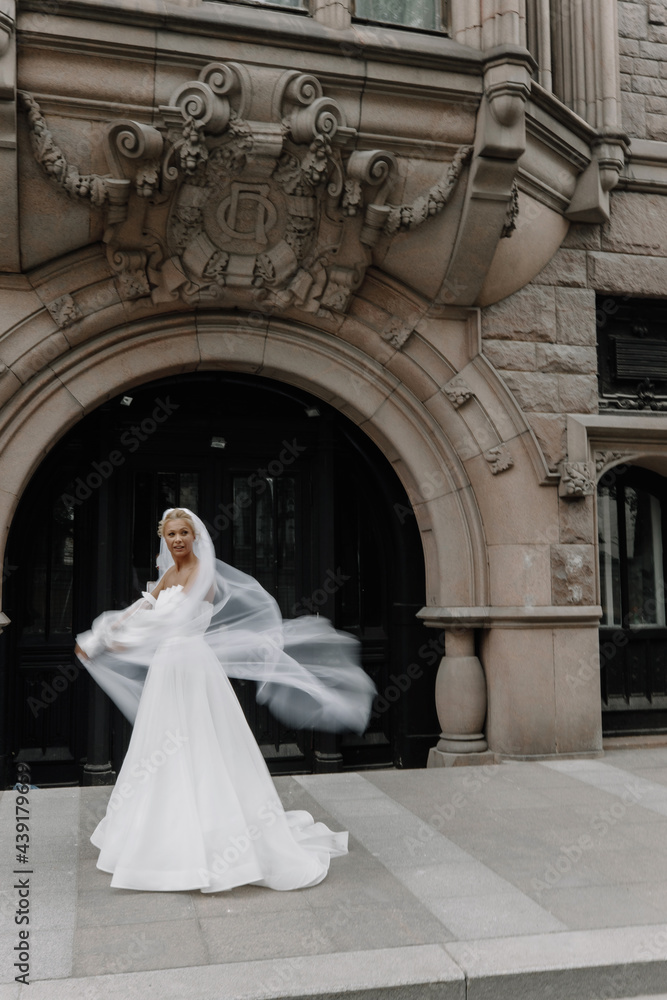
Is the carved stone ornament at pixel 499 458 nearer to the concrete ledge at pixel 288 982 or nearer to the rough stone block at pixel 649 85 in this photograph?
the rough stone block at pixel 649 85

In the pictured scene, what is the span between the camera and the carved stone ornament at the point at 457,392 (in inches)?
316

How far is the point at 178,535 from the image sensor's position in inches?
204

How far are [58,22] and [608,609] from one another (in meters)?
7.06

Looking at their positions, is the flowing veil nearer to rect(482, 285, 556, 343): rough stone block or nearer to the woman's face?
the woman's face

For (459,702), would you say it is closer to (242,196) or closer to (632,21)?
(242,196)

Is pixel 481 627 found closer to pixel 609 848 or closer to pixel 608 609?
pixel 608 609

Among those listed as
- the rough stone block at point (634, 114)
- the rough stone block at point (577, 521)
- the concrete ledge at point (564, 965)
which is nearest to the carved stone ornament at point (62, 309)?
the rough stone block at point (577, 521)

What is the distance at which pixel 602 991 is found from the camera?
395cm

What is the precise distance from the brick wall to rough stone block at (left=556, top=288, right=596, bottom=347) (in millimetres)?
1790

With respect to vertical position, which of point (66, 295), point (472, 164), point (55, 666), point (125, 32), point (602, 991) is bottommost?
point (602, 991)

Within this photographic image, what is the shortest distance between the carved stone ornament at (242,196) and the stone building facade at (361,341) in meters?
0.02

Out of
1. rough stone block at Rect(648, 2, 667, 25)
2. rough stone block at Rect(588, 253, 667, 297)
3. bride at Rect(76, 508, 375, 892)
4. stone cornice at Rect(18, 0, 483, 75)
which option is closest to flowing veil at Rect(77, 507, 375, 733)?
bride at Rect(76, 508, 375, 892)

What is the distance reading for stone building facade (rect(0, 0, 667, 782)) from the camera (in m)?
6.84

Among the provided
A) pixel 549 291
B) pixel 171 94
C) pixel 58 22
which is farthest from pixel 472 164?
pixel 58 22
